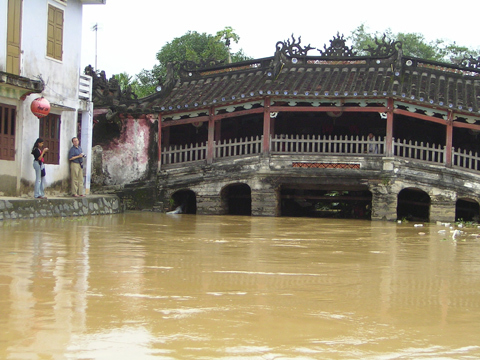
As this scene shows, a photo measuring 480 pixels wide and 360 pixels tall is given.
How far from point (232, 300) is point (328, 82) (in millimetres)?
13122

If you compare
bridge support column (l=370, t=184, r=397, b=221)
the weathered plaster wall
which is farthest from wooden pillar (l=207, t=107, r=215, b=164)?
bridge support column (l=370, t=184, r=397, b=221)

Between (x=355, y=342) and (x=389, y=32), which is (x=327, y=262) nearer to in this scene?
(x=355, y=342)

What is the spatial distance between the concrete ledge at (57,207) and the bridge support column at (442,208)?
782 centimetres

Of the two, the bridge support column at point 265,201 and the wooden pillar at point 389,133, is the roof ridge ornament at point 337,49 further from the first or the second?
the bridge support column at point 265,201

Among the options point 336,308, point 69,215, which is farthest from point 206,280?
point 69,215

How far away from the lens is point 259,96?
658 inches

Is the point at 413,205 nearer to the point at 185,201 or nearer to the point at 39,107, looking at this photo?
the point at 185,201

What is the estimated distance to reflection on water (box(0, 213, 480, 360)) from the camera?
361 centimetres

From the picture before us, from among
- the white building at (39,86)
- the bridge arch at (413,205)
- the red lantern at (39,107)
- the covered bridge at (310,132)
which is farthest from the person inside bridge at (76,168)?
the bridge arch at (413,205)

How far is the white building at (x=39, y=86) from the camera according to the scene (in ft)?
43.4

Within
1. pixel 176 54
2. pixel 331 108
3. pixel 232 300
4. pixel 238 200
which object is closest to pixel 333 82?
pixel 331 108

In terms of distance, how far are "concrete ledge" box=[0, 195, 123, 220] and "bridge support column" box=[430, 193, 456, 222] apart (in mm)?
7820

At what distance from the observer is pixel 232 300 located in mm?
4785

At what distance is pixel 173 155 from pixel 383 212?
711cm
